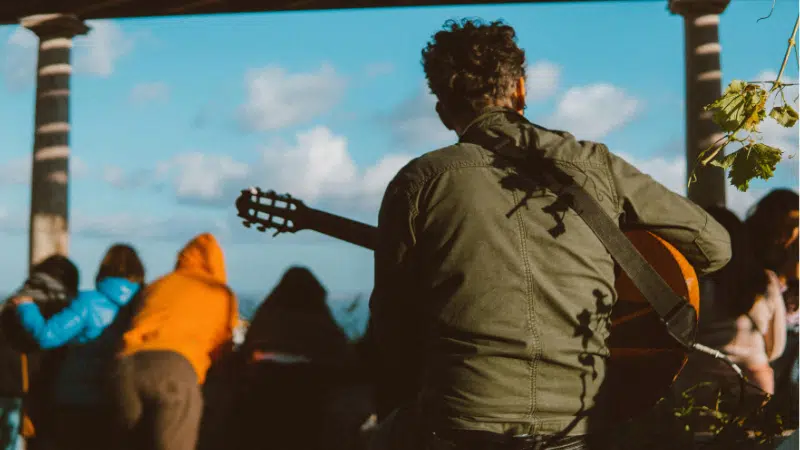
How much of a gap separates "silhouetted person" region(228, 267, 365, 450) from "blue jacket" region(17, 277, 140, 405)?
2.34 ft

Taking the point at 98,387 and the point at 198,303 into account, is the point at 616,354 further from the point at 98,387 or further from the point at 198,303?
the point at 98,387

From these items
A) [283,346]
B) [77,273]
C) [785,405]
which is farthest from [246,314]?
[785,405]

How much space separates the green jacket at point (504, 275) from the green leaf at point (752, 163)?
1.54ft

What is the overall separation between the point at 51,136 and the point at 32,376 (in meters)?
3.28

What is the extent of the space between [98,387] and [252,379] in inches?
30.5

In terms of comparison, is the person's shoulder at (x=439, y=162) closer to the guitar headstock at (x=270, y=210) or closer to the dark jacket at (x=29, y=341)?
the guitar headstock at (x=270, y=210)

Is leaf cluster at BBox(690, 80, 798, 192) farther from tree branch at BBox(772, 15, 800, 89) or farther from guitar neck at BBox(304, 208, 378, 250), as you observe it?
guitar neck at BBox(304, 208, 378, 250)

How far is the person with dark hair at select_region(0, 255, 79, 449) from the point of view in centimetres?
502

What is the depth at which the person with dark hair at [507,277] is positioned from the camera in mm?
1665

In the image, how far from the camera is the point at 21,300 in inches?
189

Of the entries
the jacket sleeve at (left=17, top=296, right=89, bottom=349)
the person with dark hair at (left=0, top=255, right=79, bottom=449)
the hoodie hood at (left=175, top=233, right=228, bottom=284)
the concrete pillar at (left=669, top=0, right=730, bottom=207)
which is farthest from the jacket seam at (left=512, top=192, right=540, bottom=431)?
the concrete pillar at (left=669, top=0, right=730, bottom=207)

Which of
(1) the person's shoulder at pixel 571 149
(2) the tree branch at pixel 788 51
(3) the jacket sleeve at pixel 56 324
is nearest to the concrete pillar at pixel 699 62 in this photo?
(3) the jacket sleeve at pixel 56 324

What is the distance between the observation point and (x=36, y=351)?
16.4 feet

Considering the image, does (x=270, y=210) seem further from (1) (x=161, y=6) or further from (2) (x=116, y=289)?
(1) (x=161, y=6)
